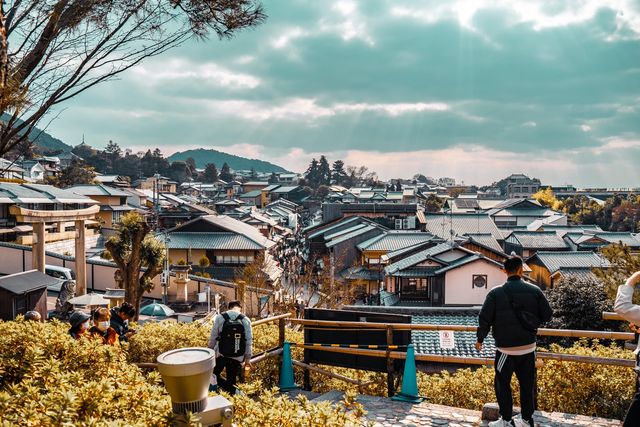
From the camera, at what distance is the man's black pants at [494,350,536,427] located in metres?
4.99

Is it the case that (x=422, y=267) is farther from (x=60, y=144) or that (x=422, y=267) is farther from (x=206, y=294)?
(x=60, y=144)

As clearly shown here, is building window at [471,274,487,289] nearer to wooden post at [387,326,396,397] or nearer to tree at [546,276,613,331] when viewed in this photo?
tree at [546,276,613,331]

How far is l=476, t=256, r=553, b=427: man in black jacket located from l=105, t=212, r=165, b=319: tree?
11.8m

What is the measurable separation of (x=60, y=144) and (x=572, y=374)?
184 metres

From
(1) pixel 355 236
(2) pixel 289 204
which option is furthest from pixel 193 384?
(2) pixel 289 204

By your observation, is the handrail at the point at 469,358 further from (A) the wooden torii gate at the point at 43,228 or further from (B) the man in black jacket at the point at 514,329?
(A) the wooden torii gate at the point at 43,228

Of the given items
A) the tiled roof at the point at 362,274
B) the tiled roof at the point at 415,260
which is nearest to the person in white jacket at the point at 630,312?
the tiled roof at the point at 415,260

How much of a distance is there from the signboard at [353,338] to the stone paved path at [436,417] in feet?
2.66

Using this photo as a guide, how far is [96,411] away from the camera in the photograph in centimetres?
301

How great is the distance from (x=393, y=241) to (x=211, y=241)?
573 inches

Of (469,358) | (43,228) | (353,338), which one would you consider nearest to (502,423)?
(469,358)

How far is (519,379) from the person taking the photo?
5.03 meters

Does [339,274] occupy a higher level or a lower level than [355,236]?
lower

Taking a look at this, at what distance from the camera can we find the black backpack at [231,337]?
6.30m
